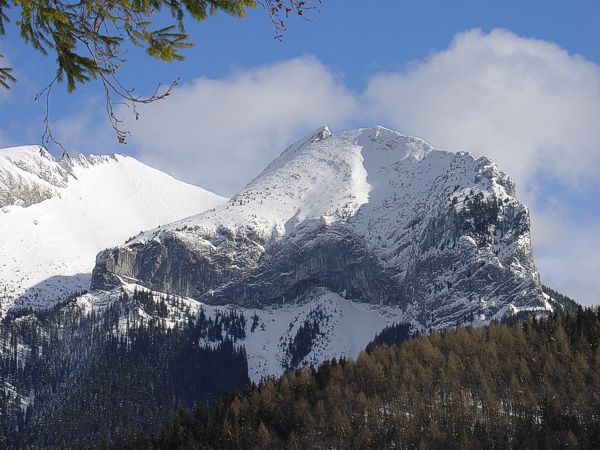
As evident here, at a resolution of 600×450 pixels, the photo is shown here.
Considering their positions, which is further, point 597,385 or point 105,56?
point 597,385

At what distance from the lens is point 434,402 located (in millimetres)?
162500

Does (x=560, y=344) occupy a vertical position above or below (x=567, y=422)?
above

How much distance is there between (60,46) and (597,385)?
6197 inches

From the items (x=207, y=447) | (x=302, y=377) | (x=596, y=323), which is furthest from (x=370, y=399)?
(x=596, y=323)

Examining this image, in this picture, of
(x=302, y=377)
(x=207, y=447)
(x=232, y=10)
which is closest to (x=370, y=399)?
(x=302, y=377)

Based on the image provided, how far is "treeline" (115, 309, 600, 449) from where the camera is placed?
144 metres

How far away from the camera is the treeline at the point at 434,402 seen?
144 meters

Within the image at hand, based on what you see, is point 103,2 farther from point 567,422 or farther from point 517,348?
point 517,348

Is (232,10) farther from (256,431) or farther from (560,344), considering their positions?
(560,344)

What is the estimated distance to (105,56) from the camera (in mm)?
15008

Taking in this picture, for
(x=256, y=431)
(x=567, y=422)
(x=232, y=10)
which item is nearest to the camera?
(x=232, y=10)

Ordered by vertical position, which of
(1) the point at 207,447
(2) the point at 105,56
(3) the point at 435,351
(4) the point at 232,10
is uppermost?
(3) the point at 435,351

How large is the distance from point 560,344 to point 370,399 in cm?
4336

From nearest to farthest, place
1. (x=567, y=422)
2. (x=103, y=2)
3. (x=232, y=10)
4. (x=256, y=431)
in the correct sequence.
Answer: (x=103, y=2)
(x=232, y=10)
(x=567, y=422)
(x=256, y=431)
